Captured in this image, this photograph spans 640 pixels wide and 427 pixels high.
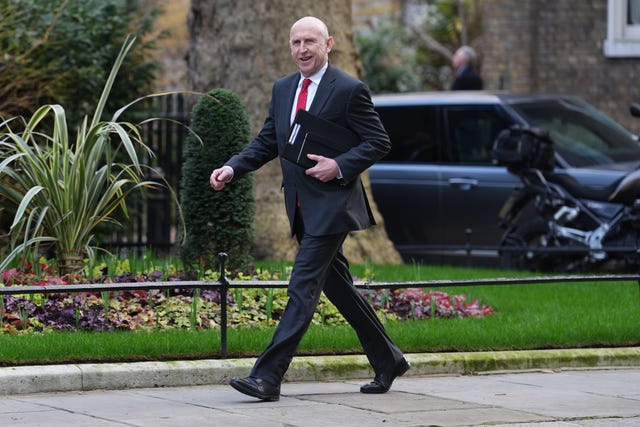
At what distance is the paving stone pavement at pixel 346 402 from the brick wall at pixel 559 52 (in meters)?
12.3

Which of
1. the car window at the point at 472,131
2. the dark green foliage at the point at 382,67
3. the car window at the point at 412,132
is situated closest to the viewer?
the car window at the point at 472,131

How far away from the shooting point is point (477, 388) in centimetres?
793

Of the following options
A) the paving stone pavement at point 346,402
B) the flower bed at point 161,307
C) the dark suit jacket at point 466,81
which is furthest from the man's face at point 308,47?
the dark suit jacket at point 466,81

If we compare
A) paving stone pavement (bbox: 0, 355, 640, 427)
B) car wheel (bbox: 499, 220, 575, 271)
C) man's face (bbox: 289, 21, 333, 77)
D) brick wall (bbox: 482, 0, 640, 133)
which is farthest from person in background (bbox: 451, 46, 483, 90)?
man's face (bbox: 289, 21, 333, 77)

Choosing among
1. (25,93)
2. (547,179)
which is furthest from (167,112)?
(547,179)

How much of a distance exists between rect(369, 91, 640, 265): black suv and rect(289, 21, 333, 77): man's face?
650 centimetres

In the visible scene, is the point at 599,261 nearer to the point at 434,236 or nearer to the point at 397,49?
the point at 434,236

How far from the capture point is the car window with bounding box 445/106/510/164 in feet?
46.9

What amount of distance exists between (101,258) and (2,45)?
320 cm

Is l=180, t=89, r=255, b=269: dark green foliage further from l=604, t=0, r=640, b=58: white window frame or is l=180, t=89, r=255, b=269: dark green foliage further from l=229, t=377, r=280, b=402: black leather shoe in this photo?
l=604, t=0, r=640, b=58: white window frame

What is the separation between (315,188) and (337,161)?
21 cm

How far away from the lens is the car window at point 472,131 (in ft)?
Answer: 46.9

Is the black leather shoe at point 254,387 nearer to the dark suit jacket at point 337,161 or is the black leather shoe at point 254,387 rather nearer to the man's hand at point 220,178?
the dark suit jacket at point 337,161

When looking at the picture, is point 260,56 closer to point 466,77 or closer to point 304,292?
point 466,77
